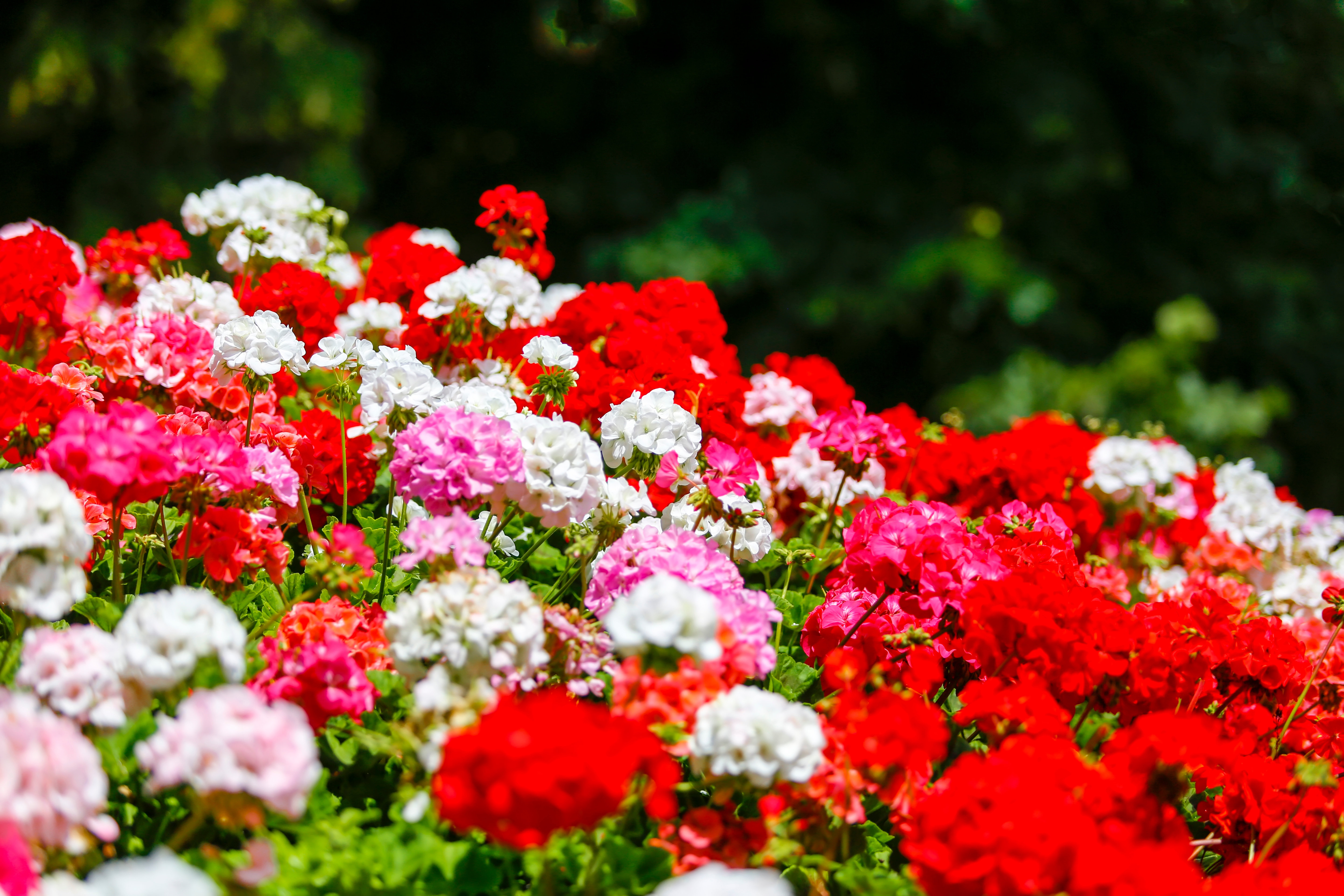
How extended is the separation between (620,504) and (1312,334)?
7.38m

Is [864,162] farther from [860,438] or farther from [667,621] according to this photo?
[667,621]

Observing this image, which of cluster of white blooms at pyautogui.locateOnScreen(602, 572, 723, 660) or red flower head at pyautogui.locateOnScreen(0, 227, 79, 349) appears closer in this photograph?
cluster of white blooms at pyautogui.locateOnScreen(602, 572, 723, 660)

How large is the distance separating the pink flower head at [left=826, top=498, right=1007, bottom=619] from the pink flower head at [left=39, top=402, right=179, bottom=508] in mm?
1073

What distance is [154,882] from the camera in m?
1.11

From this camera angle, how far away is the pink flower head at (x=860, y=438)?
7.38 feet

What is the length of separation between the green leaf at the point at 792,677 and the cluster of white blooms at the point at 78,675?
96cm

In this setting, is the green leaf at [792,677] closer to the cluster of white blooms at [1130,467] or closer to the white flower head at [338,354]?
the white flower head at [338,354]

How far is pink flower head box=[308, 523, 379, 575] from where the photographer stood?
5.17ft

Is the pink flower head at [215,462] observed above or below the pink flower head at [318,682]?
above

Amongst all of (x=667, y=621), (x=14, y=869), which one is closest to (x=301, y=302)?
(x=667, y=621)

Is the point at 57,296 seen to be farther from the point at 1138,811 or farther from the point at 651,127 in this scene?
the point at 651,127

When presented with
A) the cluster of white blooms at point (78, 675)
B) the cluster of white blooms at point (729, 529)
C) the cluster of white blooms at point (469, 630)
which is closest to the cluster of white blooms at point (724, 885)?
the cluster of white blooms at point (469, 630)

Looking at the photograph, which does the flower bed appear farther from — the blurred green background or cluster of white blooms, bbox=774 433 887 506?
the blurred green background

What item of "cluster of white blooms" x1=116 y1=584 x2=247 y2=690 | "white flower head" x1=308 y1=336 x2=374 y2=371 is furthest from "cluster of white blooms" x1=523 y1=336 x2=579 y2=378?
"cluster of white blooms" x1=116 y1=584 x2=247 y2=690
